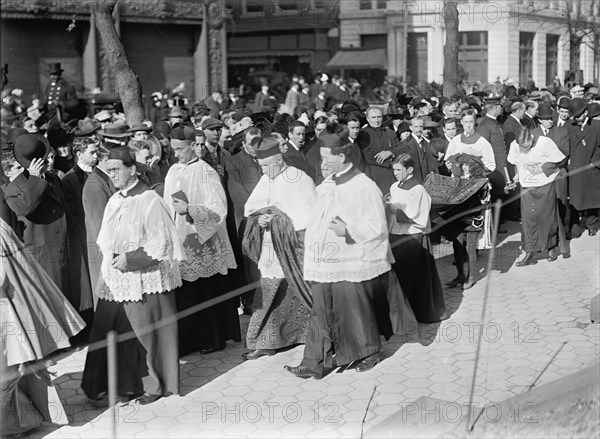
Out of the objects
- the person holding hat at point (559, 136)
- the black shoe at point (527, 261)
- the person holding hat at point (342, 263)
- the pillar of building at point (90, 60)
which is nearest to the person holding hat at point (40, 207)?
the person holding hat at point (342, 263)

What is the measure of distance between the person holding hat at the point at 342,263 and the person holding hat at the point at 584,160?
5633 millimetres

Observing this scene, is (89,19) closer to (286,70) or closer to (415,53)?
(286,70)

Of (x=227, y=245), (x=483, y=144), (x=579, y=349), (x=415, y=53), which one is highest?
(x=415, y=53)

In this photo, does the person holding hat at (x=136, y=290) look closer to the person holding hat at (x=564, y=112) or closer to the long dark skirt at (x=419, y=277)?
the long dark skirt at (x=419, y=277)

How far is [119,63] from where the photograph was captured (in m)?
11.9

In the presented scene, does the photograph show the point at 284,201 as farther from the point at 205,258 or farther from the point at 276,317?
the point at 276,317

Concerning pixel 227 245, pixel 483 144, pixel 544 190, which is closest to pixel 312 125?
pixel 483 144

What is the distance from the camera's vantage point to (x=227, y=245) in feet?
25.3

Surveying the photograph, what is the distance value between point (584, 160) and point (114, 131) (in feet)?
21.3

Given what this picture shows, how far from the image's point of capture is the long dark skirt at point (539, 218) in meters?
10.6

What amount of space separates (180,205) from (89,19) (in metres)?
15.6

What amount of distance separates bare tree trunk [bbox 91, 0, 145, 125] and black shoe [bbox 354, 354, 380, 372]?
584 cm

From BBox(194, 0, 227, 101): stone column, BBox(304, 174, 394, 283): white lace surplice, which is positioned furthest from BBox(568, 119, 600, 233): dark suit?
BBox(194, 0, 227, 101): stone column

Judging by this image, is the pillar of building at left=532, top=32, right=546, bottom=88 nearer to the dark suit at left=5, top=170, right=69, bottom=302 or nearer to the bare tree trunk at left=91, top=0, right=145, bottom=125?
the bare tree trunk at left=91, top=0, right=145, bottom=125
